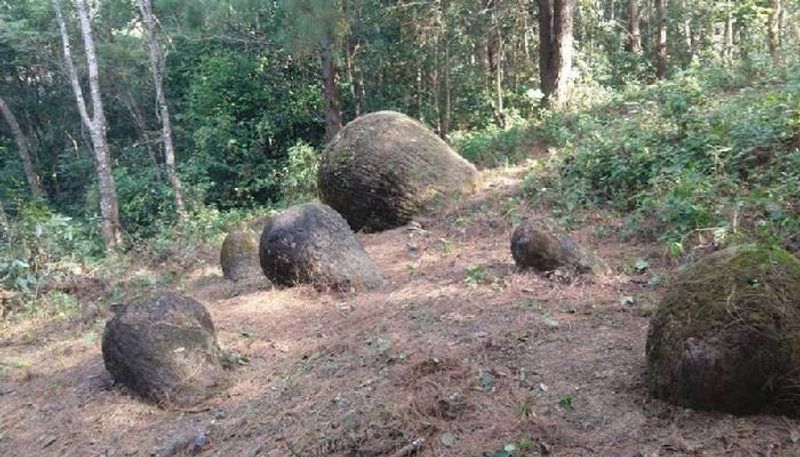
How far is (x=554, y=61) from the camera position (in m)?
12.7

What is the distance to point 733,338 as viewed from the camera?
3.22 m

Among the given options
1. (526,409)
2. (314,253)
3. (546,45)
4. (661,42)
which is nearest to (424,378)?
(526,409)

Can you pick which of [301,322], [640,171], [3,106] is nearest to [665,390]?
[301,322]

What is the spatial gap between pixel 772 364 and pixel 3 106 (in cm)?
2264

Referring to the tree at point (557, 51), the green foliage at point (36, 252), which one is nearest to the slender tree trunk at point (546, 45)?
the tree at point (557, 51)

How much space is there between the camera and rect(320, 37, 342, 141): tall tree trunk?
14562 mm

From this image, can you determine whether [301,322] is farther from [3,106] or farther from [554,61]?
[3,106]

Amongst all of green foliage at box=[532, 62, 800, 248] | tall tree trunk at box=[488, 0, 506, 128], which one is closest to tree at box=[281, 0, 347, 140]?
tall tree trunk at box=[488, 0, 506, 128]

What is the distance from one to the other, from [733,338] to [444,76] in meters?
13.7

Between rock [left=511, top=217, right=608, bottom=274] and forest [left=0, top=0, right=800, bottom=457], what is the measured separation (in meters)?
0.02

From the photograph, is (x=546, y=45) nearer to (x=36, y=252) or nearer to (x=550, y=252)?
(x=550, y=252)

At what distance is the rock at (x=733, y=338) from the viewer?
124 inches

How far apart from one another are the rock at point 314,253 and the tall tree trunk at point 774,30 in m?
8.33

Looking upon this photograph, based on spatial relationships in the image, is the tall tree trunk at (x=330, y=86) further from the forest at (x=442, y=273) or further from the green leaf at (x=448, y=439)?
the green leaf at (x=448, y=439)
